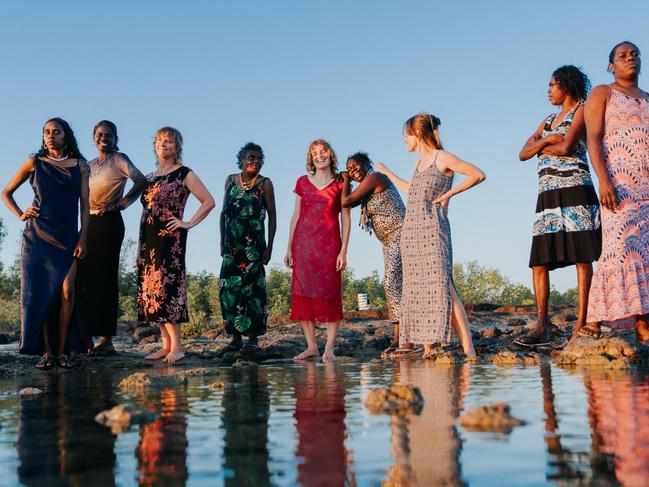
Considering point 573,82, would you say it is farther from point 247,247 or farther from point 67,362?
point 67,362

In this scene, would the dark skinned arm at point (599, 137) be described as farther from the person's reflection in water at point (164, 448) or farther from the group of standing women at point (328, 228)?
the person's reflection in water at point (164, 448)

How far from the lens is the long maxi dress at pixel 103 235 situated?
25.6 feet

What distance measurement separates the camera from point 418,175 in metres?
7.11

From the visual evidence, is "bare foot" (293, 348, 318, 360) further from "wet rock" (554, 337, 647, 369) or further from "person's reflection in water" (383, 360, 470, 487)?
"person's reflection in water" (383, 360, 470, 487)

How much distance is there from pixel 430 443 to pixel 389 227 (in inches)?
247

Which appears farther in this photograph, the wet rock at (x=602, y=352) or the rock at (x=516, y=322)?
the rock at (x=516, y=322)

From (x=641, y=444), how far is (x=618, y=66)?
4886 mm

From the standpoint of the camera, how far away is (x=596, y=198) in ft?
21.6

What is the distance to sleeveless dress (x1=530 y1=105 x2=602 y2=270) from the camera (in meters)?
6.43

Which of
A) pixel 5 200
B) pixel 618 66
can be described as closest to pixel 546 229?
pixel 618 66

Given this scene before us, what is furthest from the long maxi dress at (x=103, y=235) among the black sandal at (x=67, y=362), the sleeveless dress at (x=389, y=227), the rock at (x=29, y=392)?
the rock at (x=29, y=392)

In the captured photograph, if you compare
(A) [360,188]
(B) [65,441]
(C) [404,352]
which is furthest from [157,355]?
(B) [65,441]

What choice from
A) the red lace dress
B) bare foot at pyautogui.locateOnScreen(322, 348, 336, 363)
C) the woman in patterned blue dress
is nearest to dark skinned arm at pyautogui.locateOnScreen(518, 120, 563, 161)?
the woman in patterned blue dress

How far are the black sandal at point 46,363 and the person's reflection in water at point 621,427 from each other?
4.58m
